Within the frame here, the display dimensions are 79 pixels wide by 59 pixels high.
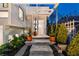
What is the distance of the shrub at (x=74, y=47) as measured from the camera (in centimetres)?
336

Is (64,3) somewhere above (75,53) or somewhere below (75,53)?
above

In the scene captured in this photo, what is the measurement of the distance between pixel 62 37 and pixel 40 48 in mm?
327

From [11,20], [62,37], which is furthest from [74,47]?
[11,20]

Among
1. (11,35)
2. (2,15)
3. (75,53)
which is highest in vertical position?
(2,15)

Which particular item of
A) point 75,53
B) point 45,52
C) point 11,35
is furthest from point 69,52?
point 11,35

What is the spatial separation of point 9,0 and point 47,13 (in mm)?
533

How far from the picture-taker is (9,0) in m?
3.42

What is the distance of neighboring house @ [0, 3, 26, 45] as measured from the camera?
339cm

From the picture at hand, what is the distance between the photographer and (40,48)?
3465mm

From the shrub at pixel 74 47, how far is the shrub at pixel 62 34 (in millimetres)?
117

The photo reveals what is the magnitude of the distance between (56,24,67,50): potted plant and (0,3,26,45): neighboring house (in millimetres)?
477

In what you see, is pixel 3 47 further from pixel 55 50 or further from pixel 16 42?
pixel 55 50

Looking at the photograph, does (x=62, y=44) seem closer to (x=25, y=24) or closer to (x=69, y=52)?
(x=69, y=52)

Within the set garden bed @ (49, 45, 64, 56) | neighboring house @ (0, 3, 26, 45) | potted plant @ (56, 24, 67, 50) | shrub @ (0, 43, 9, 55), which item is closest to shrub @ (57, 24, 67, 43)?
potted plant @ (56, 24, 67, 50)
